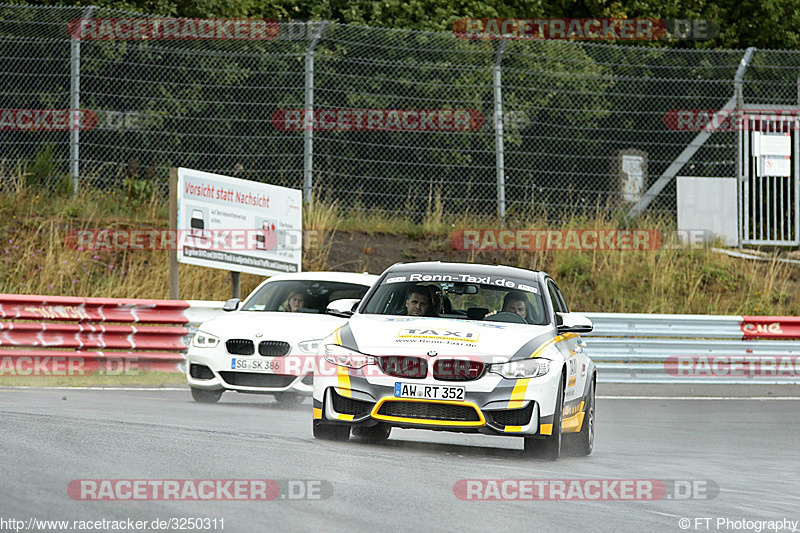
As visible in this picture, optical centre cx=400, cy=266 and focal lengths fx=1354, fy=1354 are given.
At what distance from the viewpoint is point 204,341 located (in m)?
14.0

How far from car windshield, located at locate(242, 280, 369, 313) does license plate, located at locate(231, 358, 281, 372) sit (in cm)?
125

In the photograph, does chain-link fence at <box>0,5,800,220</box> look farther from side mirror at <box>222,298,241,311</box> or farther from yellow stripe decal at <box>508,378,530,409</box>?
yellow stripe decal at <box>508,378,530,409</box>

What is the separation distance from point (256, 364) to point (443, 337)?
431 centimetres

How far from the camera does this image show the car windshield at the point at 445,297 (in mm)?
10797

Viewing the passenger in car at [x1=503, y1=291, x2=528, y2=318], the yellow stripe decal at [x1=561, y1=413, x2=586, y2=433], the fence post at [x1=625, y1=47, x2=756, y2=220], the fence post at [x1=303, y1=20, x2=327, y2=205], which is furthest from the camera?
the fence post at [x1=625, y1=47, x2=756, y2=220]

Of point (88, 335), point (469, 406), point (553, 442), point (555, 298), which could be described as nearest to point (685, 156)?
point (88, 335)

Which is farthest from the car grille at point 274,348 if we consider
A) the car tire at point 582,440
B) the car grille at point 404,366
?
the car grille at point 404,366

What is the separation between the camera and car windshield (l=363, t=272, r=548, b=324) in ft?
35.4

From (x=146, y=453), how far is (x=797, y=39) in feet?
85.9

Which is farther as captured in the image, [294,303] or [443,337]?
[294,303]

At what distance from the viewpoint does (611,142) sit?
23.0 meters

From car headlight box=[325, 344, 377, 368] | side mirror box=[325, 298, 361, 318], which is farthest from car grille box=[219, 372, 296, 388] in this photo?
car headlight box=[325, 344, 377, 368]

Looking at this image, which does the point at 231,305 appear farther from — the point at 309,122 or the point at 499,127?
the point at 499,127

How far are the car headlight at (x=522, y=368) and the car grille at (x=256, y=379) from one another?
14.3 feet
